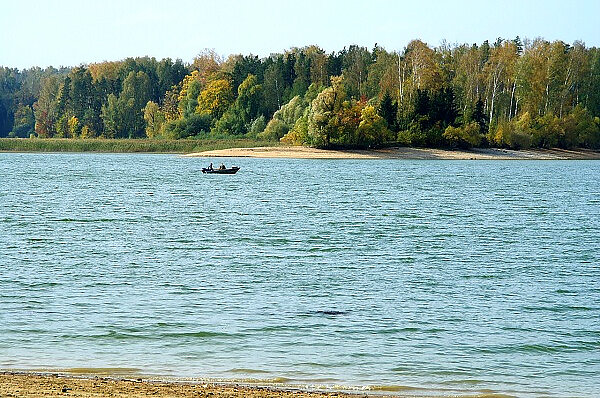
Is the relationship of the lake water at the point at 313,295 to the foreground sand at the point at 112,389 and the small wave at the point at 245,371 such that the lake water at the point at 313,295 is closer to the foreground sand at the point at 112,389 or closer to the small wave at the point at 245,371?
the small wave at the point at 245,371

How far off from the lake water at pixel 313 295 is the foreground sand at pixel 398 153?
75.9m

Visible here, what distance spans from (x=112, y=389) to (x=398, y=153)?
116 metres

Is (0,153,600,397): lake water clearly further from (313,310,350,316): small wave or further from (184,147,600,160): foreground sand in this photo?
(184,147,600,160): foreground sand

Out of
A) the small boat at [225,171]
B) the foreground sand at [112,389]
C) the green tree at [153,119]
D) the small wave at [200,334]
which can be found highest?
Answer: the green tree at [153,119]

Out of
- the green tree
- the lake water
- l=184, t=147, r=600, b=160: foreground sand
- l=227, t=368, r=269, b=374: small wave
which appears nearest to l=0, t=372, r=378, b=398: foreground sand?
the lake water

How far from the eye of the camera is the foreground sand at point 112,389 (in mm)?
12164

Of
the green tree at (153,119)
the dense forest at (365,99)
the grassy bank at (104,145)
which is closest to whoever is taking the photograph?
the dense forest at (365,99)

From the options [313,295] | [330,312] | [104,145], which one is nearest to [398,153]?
[104,145]

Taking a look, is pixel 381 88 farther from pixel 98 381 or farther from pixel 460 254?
pixel 98 381

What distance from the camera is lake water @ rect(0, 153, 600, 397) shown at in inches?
609

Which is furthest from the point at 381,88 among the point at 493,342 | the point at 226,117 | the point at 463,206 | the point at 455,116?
the point at 493,342

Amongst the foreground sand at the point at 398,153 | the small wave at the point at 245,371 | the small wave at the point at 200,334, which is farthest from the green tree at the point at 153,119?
the small wave at the point at 245,371

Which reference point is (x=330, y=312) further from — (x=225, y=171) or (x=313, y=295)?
(x=225, y=171)

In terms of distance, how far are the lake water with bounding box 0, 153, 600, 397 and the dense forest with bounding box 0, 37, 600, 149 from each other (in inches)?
2975
